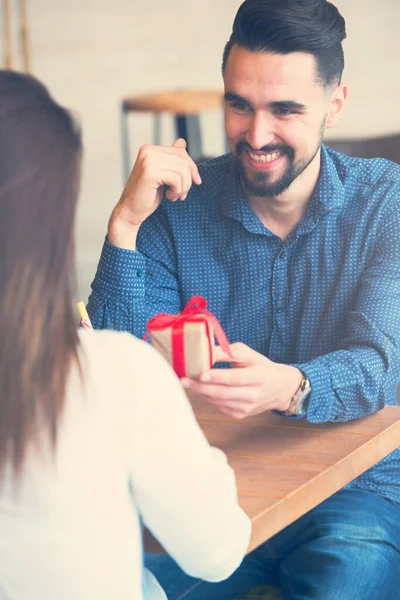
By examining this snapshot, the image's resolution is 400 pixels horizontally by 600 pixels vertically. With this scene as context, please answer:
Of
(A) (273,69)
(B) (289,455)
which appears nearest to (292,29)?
(A) (273,69)

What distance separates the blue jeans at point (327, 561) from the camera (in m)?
1.36

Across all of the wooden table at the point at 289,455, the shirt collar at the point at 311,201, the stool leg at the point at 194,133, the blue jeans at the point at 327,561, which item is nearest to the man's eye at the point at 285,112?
the shirt collar at the point at 311,201

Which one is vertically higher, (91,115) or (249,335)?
(249,335)

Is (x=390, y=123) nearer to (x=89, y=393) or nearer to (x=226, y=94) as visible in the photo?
(x=226, y=94)

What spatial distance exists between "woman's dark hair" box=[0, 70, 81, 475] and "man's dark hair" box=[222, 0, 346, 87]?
3.04ft

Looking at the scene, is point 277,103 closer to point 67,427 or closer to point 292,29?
point 292,29

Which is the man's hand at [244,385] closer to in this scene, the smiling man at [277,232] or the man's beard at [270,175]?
the smiling man at [277,232]

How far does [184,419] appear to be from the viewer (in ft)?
3.04

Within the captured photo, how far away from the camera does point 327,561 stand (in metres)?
1.39

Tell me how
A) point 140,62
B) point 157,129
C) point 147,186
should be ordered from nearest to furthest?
1. point 147,186
2. point 157,129
3. point 140,62

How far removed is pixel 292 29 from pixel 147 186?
0.40m

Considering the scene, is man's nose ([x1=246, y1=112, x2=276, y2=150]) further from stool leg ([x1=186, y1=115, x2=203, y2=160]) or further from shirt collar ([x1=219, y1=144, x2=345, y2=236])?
stool leg ([x1=186, y1=115, x2=203, y2=160])

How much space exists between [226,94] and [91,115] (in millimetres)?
4128

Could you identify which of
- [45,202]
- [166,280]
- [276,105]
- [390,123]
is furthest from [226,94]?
[390,123]
